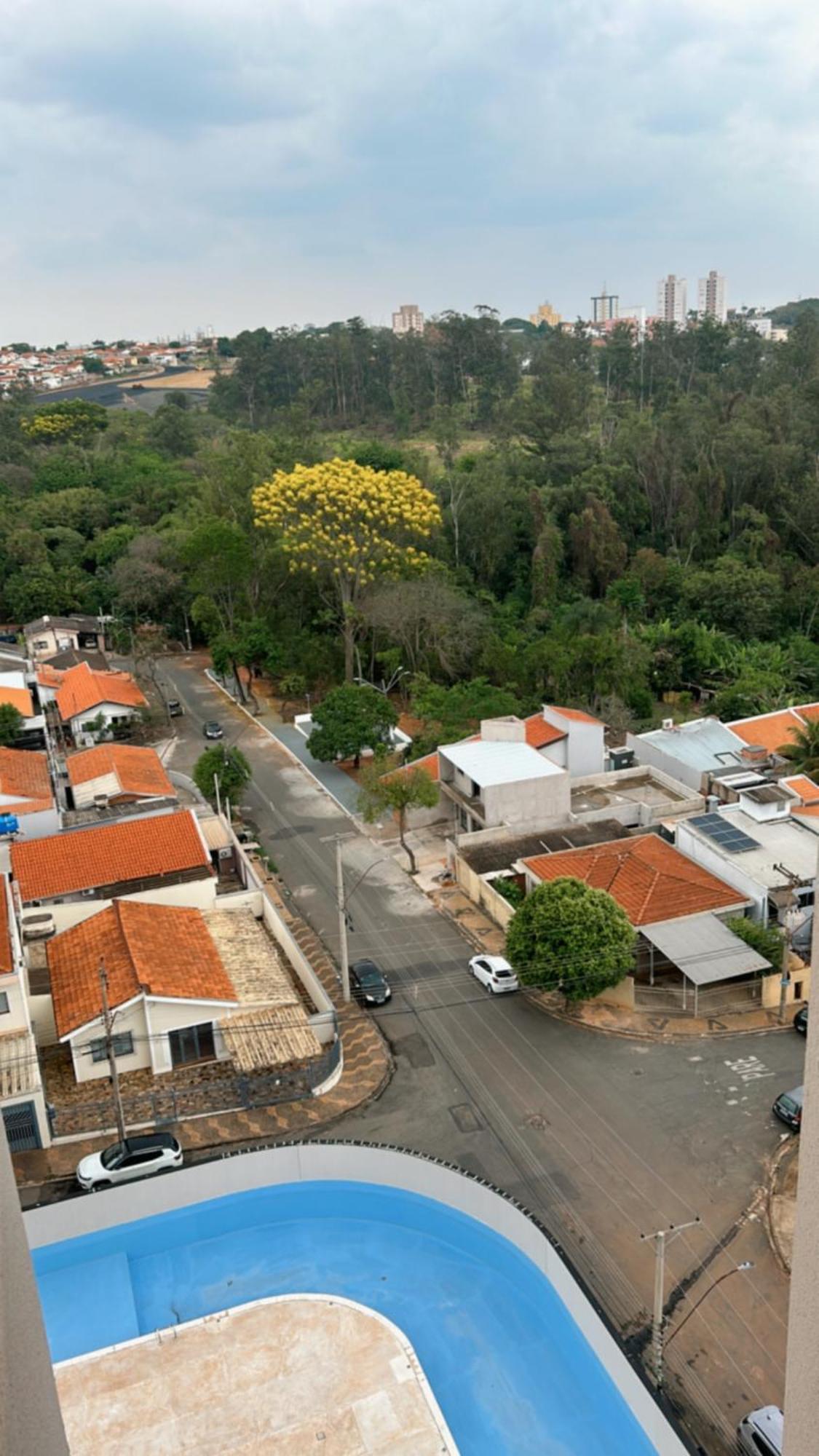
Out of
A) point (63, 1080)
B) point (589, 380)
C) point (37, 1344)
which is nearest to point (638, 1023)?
point (63, 1080)

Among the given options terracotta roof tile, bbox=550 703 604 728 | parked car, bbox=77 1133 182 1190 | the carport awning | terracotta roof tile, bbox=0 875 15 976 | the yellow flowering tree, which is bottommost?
parked car, bbox=77 1133 182 1190

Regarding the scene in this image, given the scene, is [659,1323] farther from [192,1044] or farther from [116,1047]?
[116,1047]

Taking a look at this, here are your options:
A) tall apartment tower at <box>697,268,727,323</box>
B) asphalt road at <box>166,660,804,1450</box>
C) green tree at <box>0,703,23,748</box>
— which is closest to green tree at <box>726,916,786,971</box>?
asphalt road at <box>166,660,804,1450</box>

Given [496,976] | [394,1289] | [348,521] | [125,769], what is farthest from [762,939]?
[348,521]

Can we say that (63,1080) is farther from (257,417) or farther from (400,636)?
(257,417)

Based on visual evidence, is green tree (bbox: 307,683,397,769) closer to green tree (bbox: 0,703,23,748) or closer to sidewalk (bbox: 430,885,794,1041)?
green tree (bbox: 0,703,23,748)
